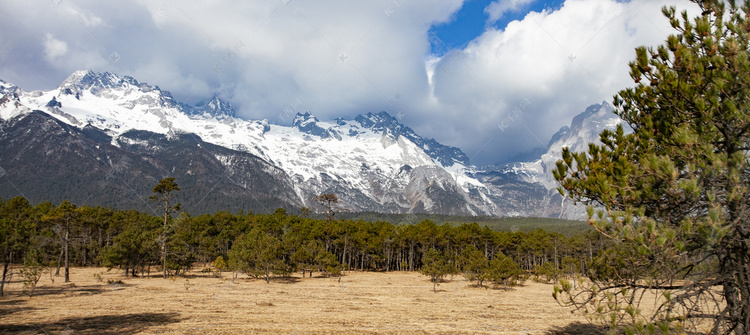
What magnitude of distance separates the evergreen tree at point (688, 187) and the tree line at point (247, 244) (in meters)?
29.6

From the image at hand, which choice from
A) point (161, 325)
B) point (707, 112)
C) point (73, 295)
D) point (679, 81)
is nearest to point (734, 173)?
point (707, 112)

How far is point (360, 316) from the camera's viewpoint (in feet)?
65.6

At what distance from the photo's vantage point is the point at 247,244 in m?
43.7

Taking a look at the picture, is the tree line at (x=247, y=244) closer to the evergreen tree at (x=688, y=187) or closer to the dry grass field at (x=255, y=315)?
the dry grass field at (x=255, y=315)

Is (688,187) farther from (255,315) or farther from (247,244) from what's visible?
(247,244)

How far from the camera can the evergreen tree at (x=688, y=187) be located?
6109 millimetres

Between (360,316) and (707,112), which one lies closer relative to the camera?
(707,112)

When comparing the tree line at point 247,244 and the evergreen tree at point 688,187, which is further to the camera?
the tree line at point 247,244

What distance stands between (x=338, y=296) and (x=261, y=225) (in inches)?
1786

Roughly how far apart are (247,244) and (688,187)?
145 ft

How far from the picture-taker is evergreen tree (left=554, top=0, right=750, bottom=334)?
6109mm

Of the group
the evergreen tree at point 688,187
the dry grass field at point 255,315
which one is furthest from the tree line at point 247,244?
the evergreen tree at point 688,187

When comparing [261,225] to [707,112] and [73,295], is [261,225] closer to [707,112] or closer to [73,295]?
[73,295]

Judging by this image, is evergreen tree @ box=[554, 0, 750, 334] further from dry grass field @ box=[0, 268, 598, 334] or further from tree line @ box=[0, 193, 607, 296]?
tree line @ box=[0, 193, 607, 296]
